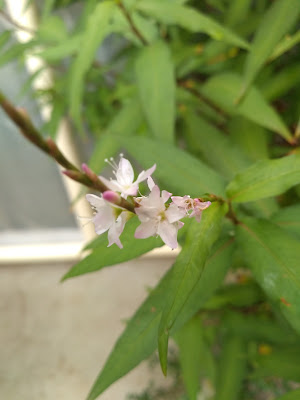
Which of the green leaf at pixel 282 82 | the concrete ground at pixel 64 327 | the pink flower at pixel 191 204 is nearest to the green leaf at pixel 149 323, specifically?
the pink flower at pixel 191 204

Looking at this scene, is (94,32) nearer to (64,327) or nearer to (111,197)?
(111,197)

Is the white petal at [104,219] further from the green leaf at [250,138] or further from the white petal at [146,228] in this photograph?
the green leaf at [250,138]

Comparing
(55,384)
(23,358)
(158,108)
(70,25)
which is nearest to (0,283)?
(23,358)

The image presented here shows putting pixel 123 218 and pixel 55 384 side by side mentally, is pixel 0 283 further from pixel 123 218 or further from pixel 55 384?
pixel 123 218

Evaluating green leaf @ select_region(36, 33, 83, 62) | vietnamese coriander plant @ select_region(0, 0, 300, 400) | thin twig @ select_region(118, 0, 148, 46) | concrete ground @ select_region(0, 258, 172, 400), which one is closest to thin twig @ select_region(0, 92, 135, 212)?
vietnamese coriander plant @ select_region(0, 0, 300, 400)

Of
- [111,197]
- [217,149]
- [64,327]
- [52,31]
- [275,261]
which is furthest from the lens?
[64,327]

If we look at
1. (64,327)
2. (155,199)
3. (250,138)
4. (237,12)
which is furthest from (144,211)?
(64,327)
